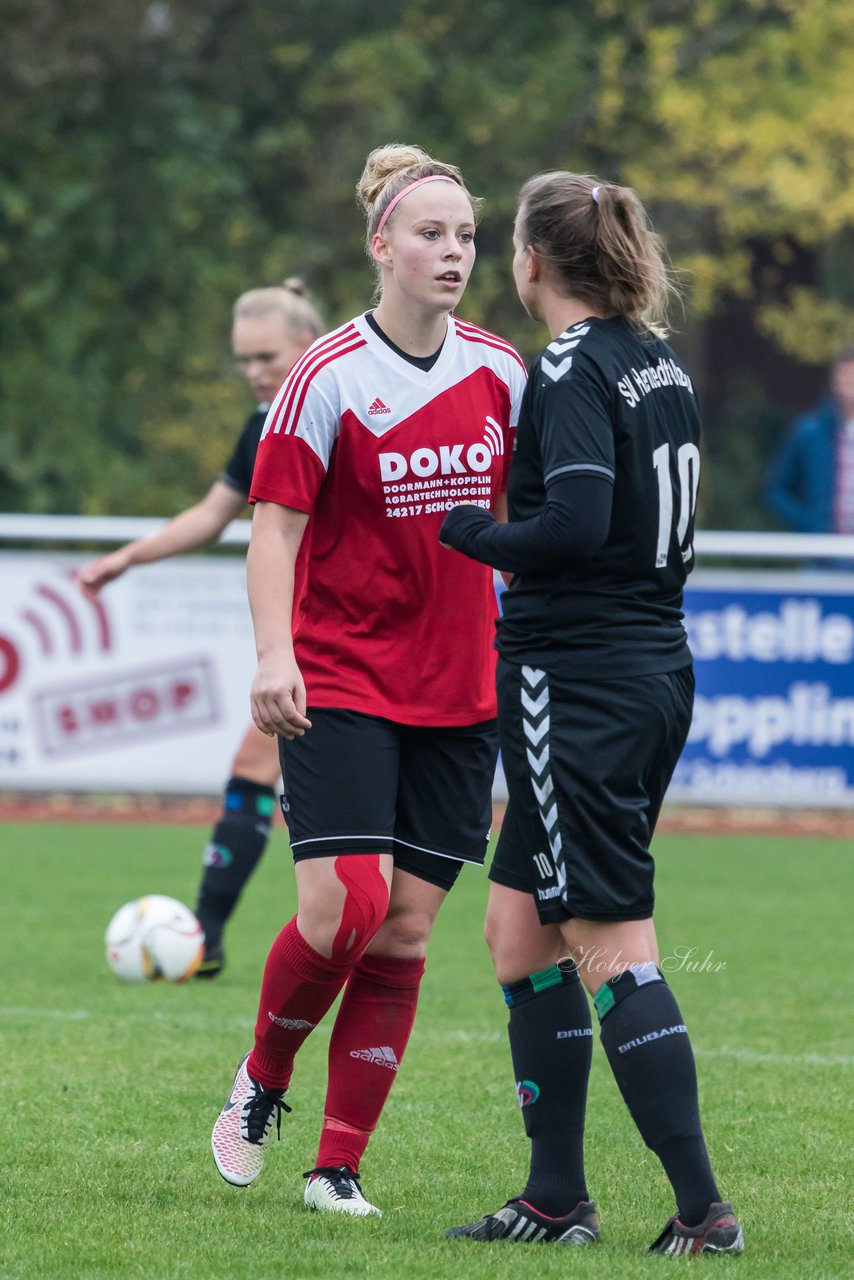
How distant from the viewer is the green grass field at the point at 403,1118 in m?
3.86

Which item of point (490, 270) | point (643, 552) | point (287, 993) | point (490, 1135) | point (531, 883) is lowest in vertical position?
point (490, 1135)

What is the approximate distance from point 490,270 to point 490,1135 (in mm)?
16157

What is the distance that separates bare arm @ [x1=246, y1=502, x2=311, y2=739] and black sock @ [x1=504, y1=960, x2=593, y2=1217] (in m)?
0.76

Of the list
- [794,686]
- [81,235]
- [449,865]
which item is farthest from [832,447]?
[449,865]

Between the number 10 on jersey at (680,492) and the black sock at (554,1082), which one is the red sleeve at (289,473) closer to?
the number 10 on jersey at (680,492)

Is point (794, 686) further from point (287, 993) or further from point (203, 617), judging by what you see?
point (287, 993)

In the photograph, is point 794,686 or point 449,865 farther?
point 794,686

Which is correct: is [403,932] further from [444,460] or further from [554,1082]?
[444,460]

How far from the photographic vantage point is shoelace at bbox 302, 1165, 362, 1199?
423 cm

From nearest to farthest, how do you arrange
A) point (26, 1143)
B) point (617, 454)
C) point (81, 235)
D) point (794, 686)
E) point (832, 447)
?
point (617, 454)
point (26, 1143)
point (794, 686)
point (832, 447)
point (81, 235)

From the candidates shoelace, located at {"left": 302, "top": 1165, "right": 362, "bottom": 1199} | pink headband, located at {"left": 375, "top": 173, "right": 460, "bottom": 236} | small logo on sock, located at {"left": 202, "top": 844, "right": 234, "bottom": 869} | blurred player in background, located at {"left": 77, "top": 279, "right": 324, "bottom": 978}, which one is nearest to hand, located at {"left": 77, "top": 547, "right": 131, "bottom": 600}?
blurred player in background, located at {"left": 77, "top": 279, "right": 324, "bottom": 978}

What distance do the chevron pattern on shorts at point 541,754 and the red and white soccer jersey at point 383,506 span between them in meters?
0.44

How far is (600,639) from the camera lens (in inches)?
152

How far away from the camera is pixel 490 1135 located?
500cm
